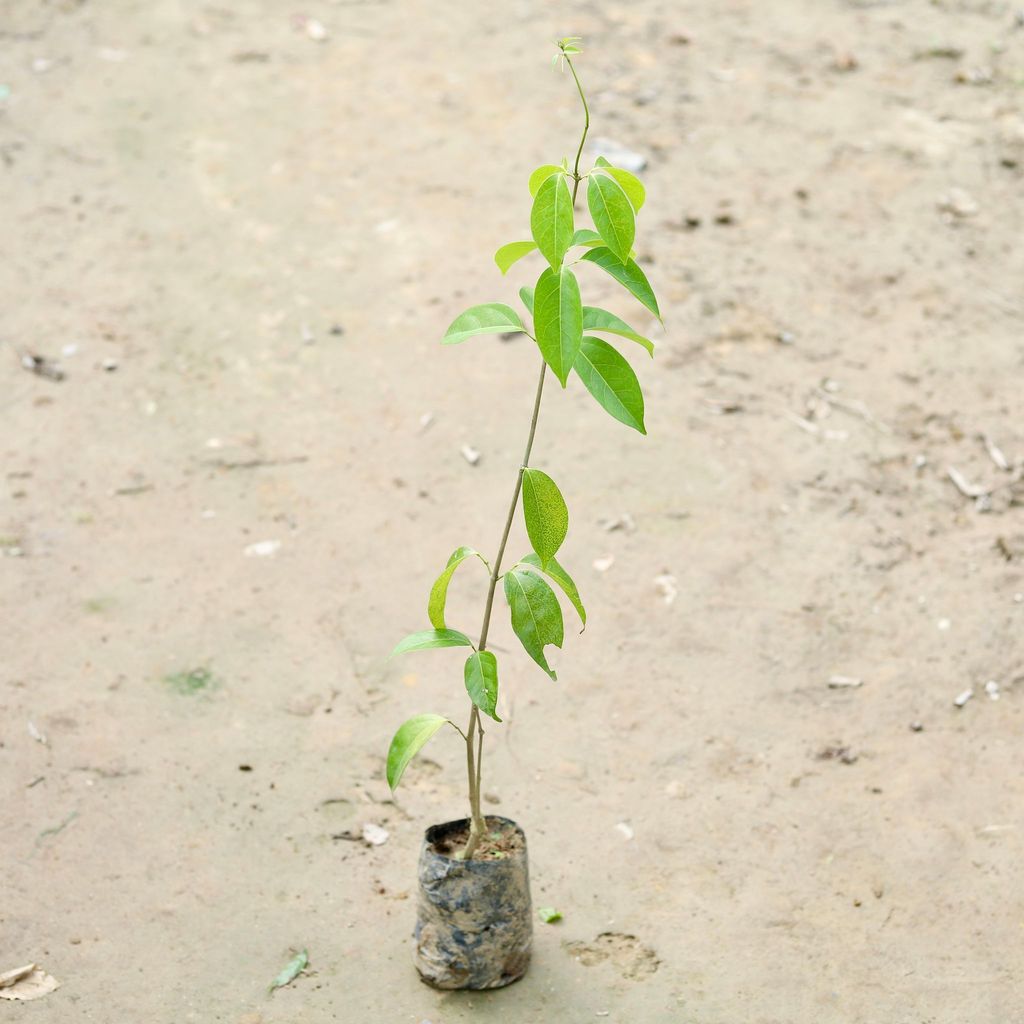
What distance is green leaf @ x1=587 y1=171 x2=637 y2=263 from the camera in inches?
78.3

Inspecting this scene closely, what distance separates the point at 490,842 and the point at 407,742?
386 mm

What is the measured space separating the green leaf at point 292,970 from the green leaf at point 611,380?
135 cm

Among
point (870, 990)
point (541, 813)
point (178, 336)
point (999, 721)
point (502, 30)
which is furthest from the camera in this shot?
point (502, 30)

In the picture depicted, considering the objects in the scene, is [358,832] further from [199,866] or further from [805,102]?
[805,102]

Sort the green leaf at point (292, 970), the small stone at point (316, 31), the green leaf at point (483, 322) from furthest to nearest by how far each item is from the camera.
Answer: the small stone at point (316, 31) → the green leaf at point (292, 970) → the green leaf at point (483, 322)

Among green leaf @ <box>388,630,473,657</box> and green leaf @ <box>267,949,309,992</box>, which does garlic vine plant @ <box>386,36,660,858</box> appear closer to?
green leaf @ <box>388,630,473,657</box>

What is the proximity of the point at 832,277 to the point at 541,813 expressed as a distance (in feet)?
8.56

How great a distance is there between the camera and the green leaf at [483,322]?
2.21m

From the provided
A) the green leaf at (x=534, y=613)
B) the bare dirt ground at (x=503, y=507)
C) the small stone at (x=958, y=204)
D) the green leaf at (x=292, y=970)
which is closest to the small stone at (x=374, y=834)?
the bare dirt ground at (x=503, y=507)

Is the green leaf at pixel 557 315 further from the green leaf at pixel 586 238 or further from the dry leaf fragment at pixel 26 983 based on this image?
the dry leaf fragment at pixel 26 983

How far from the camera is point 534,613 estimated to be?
88.4 inches

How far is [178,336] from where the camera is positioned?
454 centimetres

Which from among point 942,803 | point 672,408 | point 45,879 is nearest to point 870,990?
point 942,803

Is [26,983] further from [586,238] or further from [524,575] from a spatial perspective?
[586,238]
